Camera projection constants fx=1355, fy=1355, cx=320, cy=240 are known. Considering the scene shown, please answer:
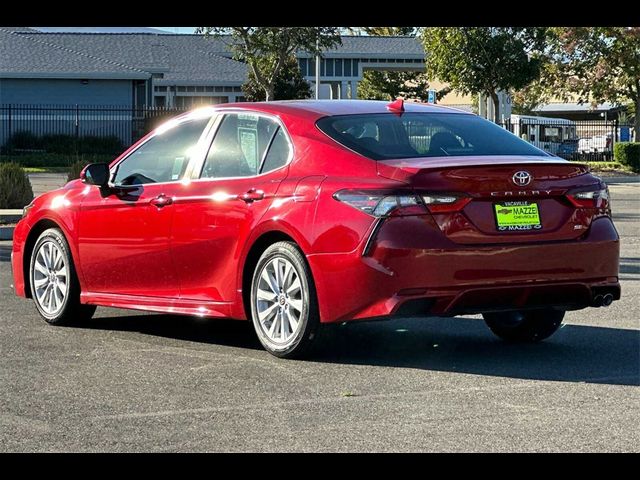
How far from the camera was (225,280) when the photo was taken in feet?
29.5

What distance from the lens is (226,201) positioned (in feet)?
29.6

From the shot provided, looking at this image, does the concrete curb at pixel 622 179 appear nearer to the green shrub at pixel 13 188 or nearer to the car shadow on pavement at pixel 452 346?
the green shrub at pixel 13 188

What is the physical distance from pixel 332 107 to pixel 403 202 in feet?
4.85

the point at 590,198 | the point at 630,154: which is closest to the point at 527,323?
the point at 590,198

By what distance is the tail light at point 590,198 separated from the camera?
853 cm

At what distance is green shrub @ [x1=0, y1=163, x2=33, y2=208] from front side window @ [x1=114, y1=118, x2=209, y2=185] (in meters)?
14.4

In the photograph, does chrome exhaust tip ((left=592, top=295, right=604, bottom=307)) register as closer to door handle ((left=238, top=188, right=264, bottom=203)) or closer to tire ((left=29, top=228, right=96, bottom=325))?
door handle ((left=238, top=188, right=264, bottom=203))

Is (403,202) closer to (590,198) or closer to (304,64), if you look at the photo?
(590,198)

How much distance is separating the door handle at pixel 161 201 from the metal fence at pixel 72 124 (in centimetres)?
4015

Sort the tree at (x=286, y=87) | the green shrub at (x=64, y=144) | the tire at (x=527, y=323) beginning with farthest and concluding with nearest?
the tree at (x=286, y=87), the green shrub at (x=64, y=144), the tire at (x=527, y=323)

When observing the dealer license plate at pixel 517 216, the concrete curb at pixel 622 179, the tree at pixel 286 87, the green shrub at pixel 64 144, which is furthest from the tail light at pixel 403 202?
the tree at pixel 286 87

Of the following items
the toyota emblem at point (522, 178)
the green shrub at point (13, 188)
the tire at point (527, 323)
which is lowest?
the tire at point (527, 323)
